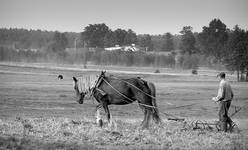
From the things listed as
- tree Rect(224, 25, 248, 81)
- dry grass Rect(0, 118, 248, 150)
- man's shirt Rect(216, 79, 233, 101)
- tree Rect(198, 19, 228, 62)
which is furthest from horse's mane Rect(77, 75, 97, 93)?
tree Rect(198, 19, 228, 62)

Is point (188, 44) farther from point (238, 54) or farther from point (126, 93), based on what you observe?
point (126, 93)

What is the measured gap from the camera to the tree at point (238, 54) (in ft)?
219

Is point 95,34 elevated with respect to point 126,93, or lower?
elevated

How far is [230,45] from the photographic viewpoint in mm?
72312

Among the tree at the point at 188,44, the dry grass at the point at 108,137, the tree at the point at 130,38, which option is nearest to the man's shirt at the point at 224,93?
the dry grass at the point at 108,137

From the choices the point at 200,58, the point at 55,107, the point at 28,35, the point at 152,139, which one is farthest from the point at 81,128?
the point at 28,35

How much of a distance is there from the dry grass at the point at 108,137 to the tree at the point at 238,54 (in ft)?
176

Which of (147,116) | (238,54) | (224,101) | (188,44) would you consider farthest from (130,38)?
(224,101)

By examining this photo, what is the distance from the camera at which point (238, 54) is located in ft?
223

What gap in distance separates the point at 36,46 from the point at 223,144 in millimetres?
Result: 138283

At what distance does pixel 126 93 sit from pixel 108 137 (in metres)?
2.71

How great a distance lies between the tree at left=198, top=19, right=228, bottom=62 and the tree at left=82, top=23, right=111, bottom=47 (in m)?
21.4

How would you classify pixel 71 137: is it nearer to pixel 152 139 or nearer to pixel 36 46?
pixel 152 139

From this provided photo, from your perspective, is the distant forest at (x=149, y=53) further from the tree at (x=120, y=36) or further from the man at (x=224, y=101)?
the man at (x=224, y=101)
